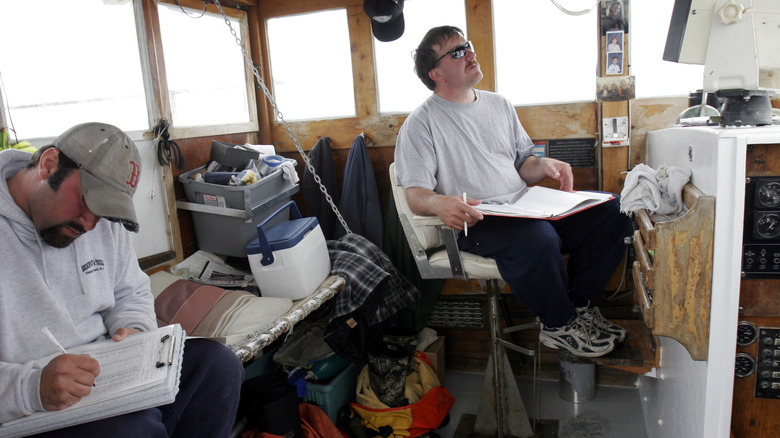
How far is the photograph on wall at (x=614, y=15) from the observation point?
2584mm

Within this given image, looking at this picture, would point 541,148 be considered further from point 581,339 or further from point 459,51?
point 581,339

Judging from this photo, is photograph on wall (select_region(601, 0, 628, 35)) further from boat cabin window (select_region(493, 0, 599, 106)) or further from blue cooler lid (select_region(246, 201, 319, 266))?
blue cooler lid (select_region(246, 201, 319, 266))

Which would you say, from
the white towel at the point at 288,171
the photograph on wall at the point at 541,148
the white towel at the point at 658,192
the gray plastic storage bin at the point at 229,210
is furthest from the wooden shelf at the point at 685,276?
the white towel at the point at 288,171

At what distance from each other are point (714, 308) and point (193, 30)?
2590 mm

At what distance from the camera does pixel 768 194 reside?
134 cm

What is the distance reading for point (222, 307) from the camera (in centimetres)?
206

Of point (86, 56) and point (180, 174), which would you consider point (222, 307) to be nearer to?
point (180, 174)

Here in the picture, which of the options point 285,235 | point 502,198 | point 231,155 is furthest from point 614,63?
point 231,155

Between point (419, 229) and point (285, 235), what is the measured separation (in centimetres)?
53

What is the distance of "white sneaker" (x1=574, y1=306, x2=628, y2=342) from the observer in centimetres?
208

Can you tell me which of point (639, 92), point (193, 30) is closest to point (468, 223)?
point (639, 92)

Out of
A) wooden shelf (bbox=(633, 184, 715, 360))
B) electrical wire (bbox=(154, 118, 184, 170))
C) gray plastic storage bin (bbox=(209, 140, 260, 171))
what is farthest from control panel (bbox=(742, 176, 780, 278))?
electrical wire (bbox=(154, 118, 184, 170))

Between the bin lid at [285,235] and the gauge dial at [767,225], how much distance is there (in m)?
1.50

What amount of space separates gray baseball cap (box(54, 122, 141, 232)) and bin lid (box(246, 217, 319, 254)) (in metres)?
0.73
